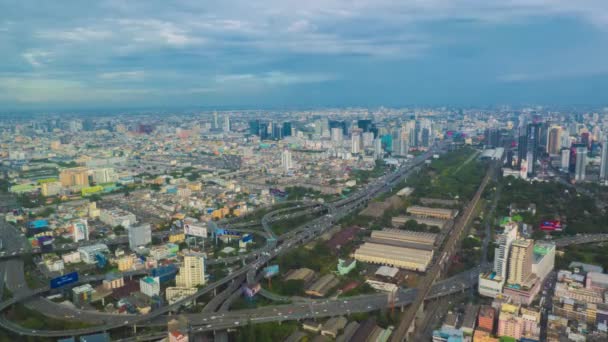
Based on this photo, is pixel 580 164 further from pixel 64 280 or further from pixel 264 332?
pixel 64 280

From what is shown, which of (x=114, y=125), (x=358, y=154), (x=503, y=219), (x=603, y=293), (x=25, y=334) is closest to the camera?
(x=25, y=334)

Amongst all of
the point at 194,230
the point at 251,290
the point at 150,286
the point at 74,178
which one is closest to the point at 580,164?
the point at 194,230

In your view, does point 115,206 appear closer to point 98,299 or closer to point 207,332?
point 98,299

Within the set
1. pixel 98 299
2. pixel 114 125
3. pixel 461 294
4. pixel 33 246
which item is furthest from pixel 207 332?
pixel 114 125

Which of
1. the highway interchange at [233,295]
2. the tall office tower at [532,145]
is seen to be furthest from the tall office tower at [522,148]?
the highway interchange at [233,295]

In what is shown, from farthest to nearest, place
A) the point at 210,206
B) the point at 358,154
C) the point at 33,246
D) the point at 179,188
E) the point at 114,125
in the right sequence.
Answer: the point at 114,125 → the point at 358,154 → the point at 179,188 → the point at 210,206 → the point at 33,246

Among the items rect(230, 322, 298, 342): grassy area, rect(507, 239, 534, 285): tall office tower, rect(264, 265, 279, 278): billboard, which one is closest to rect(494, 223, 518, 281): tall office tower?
rect(507, 239, 534, 285): tall office tower
